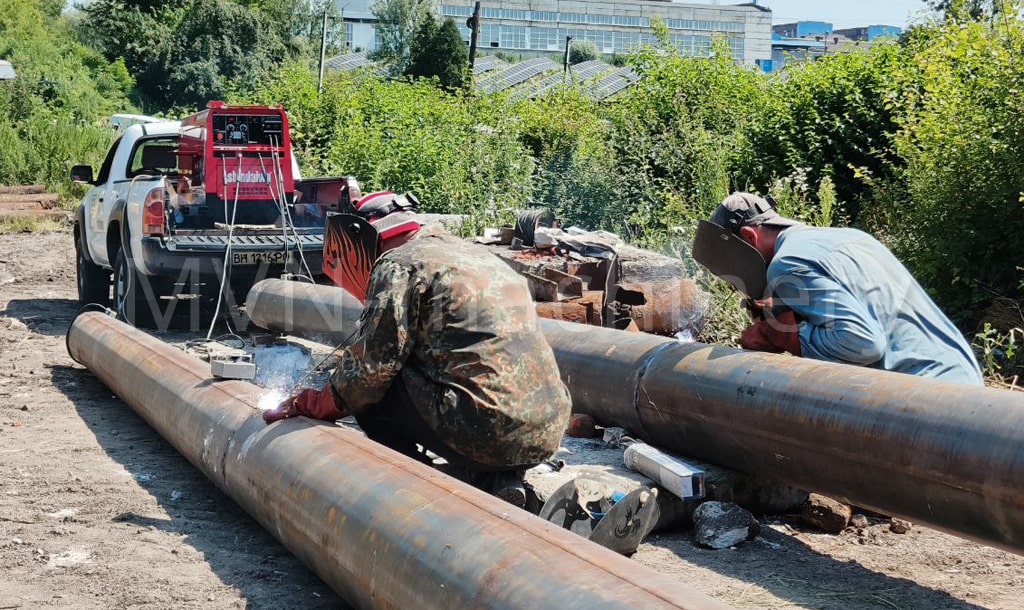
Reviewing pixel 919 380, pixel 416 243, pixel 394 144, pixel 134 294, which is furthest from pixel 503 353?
pixel 394 144

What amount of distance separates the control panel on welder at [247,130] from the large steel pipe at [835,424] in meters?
5.51

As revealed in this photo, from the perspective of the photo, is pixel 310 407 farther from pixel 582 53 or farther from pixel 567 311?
pixel 582 53

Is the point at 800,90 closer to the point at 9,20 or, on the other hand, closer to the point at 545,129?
the point at 545,129

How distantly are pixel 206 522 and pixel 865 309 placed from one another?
324cm

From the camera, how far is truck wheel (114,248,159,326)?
9.71m

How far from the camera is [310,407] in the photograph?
463 cm

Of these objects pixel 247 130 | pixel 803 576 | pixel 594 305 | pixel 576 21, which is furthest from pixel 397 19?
pixel 803 576

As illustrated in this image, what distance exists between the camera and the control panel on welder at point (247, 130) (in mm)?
10211

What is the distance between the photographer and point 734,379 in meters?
5.14

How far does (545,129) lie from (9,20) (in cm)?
5480

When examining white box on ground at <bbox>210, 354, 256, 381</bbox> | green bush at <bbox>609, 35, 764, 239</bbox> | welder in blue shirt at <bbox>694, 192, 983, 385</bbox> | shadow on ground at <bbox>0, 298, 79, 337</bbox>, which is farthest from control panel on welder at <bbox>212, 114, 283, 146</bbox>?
welder in blue shirt at <bbox>694, 192, 983, 385</bbox>

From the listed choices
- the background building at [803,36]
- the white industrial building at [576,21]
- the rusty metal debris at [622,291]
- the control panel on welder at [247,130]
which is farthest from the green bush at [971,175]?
the white industrial building at [576,21]

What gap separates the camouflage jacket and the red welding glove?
1460mm

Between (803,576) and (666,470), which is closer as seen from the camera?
(803,576)
